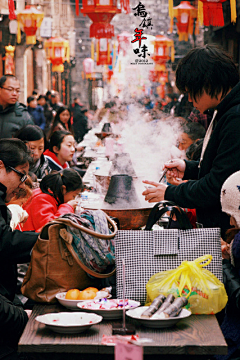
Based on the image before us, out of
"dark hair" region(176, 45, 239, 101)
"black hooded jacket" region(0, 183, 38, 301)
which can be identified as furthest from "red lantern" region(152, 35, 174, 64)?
"black hooded jacket" region(0, 183, 38, 301)

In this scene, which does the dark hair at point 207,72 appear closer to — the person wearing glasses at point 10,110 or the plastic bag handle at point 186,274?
the plastic bag handle at point 186,274

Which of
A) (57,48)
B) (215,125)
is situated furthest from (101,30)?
(215,125)

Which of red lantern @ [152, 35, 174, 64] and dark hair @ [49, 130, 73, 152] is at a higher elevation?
red lantern @ [152, 35, 174, 64]

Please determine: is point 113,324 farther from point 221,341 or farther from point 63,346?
Answer: point 221,341

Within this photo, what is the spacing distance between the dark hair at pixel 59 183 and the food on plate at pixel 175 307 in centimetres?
210

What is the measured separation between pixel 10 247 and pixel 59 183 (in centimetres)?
156

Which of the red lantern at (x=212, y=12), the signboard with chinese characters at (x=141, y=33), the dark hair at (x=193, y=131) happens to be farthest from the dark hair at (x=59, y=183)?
the signboard with chinese characters at (x=141, y=33)

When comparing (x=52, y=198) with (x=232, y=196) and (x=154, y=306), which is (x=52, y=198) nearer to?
(x=232, y=196)

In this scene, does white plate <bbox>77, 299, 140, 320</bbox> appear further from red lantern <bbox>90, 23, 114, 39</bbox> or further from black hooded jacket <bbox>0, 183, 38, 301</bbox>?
red lantern <bbox>90, 23, 114, 39</bbox>

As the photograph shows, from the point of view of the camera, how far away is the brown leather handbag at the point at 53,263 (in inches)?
85.6

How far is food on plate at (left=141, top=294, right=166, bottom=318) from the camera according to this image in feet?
6.11

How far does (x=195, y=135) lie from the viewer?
591cm

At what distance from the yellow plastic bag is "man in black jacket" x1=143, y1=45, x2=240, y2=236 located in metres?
0.60

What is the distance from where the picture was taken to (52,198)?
12.6ft
